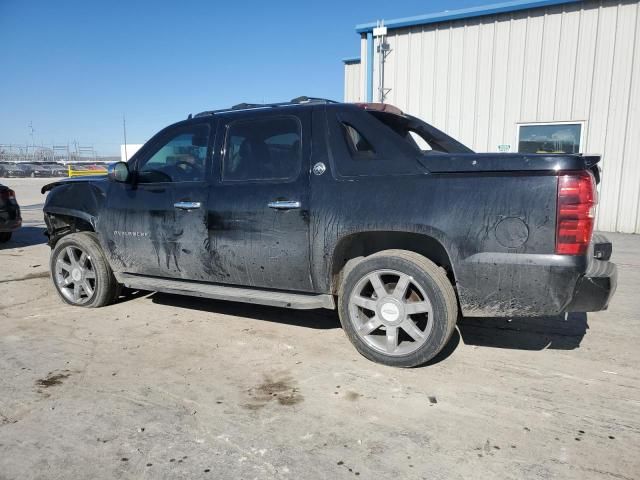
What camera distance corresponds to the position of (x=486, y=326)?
14.3ft

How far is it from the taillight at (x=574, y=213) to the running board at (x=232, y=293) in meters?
1.62

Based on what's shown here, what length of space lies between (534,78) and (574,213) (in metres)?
8.92

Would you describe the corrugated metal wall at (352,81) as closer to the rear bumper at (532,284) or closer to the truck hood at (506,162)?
the truck hood at (506,162)

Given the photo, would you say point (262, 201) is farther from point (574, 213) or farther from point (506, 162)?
point (574, 213)

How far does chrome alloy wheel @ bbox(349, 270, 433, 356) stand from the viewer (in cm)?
333

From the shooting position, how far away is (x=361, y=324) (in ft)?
11.5

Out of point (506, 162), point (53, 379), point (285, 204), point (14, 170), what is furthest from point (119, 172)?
point (14, 170)

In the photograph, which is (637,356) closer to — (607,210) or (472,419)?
(472,419)

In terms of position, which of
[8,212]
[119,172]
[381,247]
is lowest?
[8,212]

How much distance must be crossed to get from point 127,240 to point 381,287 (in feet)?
8.12

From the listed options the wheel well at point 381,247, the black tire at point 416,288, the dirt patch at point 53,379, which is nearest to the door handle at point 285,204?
the wheel well at point 381,247

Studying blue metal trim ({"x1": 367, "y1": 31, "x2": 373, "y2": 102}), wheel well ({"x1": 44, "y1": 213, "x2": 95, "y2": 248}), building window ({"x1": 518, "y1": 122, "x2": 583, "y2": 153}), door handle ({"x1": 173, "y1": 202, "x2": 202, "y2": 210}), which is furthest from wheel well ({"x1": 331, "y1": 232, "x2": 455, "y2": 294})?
blue metal trim ({"x1": 367, "y1": 31, "x2": 373, "y2": 102})

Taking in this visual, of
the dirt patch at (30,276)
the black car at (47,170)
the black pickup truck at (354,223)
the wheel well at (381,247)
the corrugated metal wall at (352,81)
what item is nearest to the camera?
the black pickup truck at (354,223)

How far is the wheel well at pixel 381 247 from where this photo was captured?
3.44 metres
